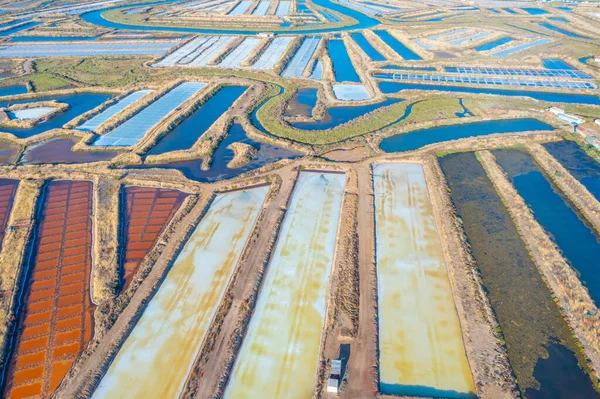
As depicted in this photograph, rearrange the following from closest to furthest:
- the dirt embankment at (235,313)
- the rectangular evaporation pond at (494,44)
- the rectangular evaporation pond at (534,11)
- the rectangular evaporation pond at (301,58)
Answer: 1. the dirt embankment at (235,313)
2. the rectangular evaporation pond at (301,58)
3. the rectangular evaporation pond at (494,44)
4. the rectangular evaporation pond at (534,11)

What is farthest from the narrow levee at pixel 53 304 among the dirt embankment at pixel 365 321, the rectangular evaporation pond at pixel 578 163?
the rectangular evaporation pond at pixel 578 163

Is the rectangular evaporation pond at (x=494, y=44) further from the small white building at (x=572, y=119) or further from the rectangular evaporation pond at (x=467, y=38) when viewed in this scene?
the small white building at (x=572, y=119)

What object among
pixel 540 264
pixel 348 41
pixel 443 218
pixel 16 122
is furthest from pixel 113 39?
pixel 540 264

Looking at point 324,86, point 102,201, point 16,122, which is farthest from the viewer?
point 324,86

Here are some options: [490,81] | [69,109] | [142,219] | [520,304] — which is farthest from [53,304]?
[490,81]

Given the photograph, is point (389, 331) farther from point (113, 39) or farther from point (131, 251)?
point (113, 39)

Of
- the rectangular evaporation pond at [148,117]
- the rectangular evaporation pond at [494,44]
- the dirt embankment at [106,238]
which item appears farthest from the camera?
the rectangular evaporation pond at [494,44]
